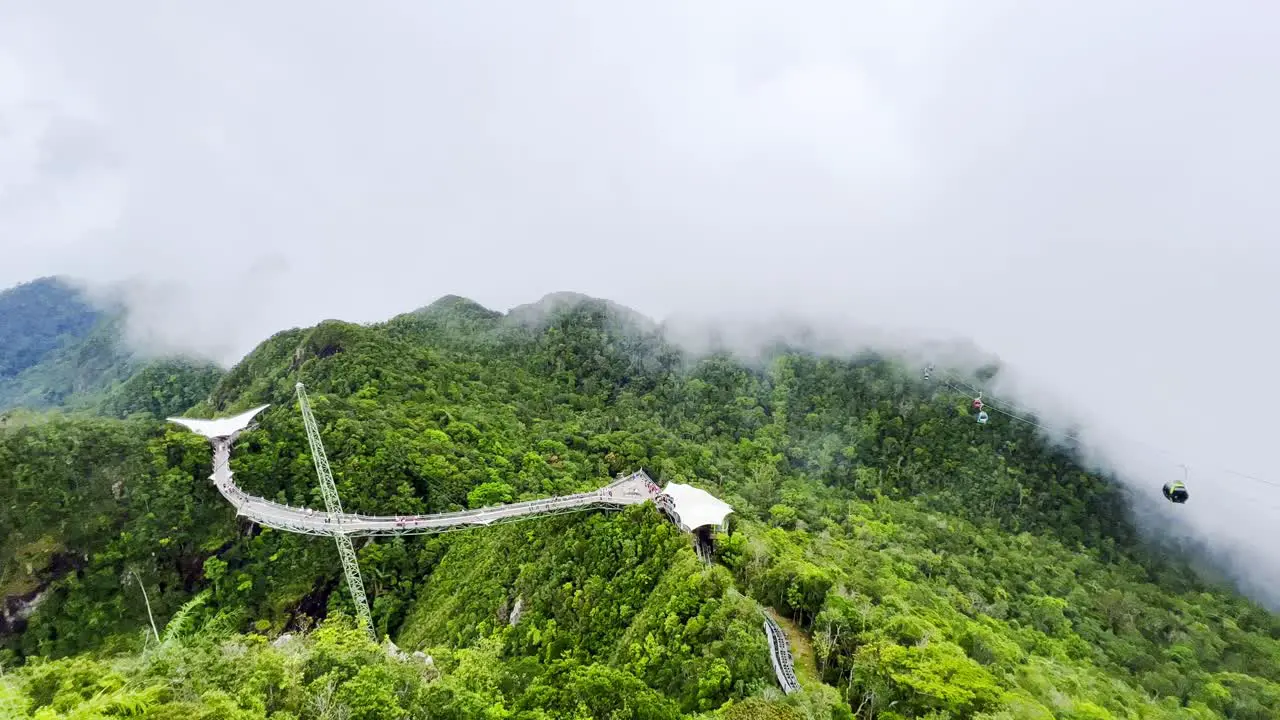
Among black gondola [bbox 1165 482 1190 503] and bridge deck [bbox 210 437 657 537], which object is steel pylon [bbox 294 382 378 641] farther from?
black gondola [bbox 1165 482 1190 503]

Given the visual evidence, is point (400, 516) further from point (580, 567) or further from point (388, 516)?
point (580, 567)

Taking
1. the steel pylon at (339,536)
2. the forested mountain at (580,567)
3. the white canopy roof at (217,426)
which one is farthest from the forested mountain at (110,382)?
the steel pylon at (339,536)

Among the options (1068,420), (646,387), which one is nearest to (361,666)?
(646,387)

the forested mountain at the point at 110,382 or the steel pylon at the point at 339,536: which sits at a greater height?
the steel pylon at the point at 339,536

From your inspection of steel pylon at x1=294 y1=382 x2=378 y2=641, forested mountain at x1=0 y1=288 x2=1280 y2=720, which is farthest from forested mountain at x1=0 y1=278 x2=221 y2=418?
steel pylon at x1=294 y1=382 x2=378 y2=641

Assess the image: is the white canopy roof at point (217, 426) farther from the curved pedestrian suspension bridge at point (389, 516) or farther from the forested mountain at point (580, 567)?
the forested mountain at point (580, 567)

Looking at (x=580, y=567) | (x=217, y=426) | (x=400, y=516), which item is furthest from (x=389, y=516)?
(x=580, y=567)
